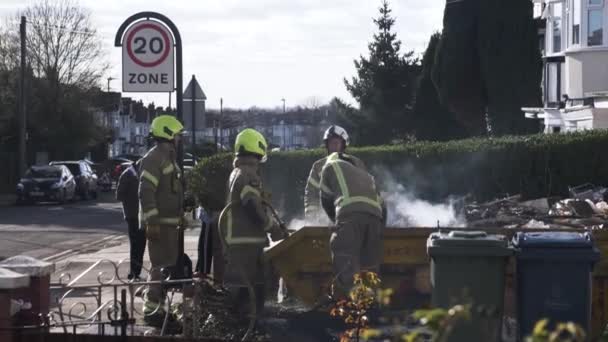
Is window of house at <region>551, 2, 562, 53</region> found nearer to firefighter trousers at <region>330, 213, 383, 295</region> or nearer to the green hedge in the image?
the green hedge

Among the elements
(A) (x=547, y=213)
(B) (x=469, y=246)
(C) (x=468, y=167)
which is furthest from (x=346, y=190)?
(C) (x=468, y=167)

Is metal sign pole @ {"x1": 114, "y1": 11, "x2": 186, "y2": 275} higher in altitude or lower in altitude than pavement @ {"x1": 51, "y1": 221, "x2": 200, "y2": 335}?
higher

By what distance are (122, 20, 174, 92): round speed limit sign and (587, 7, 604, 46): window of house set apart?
25.4 metres

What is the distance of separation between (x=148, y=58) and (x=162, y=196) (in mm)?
1800

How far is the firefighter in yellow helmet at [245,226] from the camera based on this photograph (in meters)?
10.6

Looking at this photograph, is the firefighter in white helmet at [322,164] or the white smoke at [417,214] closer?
the firefighter in white helmet at [322,164]

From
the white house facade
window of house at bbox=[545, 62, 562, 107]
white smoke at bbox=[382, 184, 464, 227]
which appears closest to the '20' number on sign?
white smoke at bbox=[382, 184, 464, 227]

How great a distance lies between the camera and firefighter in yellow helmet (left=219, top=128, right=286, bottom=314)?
416 inches

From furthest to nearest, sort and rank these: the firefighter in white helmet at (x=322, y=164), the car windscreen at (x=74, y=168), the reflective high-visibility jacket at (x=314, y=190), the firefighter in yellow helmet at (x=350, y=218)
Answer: the car windscreen at (x=74, y=168)
the reflective high-visibility jacket at (x=314, y=190)
the firefighter in white helmet at (x=322, y=164)
the firefighter in yellow helmet at (x=350, y=218)

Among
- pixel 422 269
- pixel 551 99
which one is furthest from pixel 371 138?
pixel 422 269

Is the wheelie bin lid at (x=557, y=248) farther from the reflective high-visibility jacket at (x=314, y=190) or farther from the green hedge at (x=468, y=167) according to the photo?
the green hedge at (x=468, y=167)

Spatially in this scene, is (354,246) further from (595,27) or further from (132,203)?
(595,27)

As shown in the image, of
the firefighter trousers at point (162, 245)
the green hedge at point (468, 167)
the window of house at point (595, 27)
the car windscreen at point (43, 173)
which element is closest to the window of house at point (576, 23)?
the window of house at point (595, 27)

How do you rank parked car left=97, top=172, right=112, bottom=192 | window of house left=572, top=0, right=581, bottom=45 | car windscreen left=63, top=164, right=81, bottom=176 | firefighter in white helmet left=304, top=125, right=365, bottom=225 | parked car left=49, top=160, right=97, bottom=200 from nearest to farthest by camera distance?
firefighter in white helmet left=304, top=125, right=365, bottom=225 → window of house left=572, top=0, right=581, bottom=45 → parked car left=49, top=160, right=97, bottom=200 → car windscreen left=63, top=164, right=81, bottom=176 → parked car left=97, top=172, right=112, bottom=192
